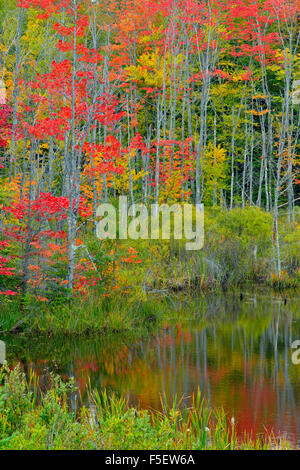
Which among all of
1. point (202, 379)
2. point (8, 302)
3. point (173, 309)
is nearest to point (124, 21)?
point (173, 309)

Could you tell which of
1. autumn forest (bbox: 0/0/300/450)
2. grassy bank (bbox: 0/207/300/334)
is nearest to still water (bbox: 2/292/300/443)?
autumn forest (bbox: 0/0/300/450)

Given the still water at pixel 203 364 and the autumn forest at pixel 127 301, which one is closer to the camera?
the autumn forest at pixel 127 301

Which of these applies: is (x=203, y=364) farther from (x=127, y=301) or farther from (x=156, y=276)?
(x=156, y=276)

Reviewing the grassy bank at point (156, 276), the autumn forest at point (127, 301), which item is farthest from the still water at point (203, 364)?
the grassy bank at point (156, 276)

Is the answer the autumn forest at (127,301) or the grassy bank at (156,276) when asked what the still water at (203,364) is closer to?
the autumn forest at (127,301)

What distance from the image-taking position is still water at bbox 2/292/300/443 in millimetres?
9539

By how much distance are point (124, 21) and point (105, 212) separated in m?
13.0

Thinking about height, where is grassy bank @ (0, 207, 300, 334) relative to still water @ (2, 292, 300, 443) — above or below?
above

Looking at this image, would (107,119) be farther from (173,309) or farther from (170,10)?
(170,10)

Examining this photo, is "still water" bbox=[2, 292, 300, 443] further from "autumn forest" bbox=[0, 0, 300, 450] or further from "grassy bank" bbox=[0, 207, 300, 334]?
"grassy bank" bbox=[0, 207, 300, 334]

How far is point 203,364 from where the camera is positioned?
12.0 m

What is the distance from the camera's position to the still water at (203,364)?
9539 mm

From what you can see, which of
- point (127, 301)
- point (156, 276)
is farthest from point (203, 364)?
point (156, 276)

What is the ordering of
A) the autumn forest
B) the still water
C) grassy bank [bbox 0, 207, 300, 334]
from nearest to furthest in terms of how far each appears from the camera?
the autumn forest, the still water, grassy bank [bbox 0, 207, 300, 334]
